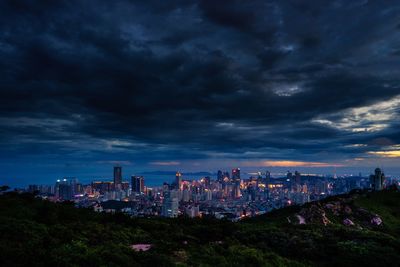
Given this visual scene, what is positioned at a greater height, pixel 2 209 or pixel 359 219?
pixel 2 209

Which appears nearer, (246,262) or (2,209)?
(246,262)

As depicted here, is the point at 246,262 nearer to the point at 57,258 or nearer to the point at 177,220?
the point at 57,258

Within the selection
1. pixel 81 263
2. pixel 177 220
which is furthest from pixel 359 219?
pixel 81 263

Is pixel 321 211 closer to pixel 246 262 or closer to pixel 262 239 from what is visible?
pixel 262 239

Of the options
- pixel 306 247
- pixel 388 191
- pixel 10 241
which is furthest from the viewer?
pixel 388 191

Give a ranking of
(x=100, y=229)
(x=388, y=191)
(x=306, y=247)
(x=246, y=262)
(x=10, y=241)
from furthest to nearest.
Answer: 1. (x=388, y=191)
2. (x=306, y=247)
3. (x=100, y=229)
4. (x=246, y=262)
5. (x=10, y=241)

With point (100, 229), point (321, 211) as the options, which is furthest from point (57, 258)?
point (321, 211)
